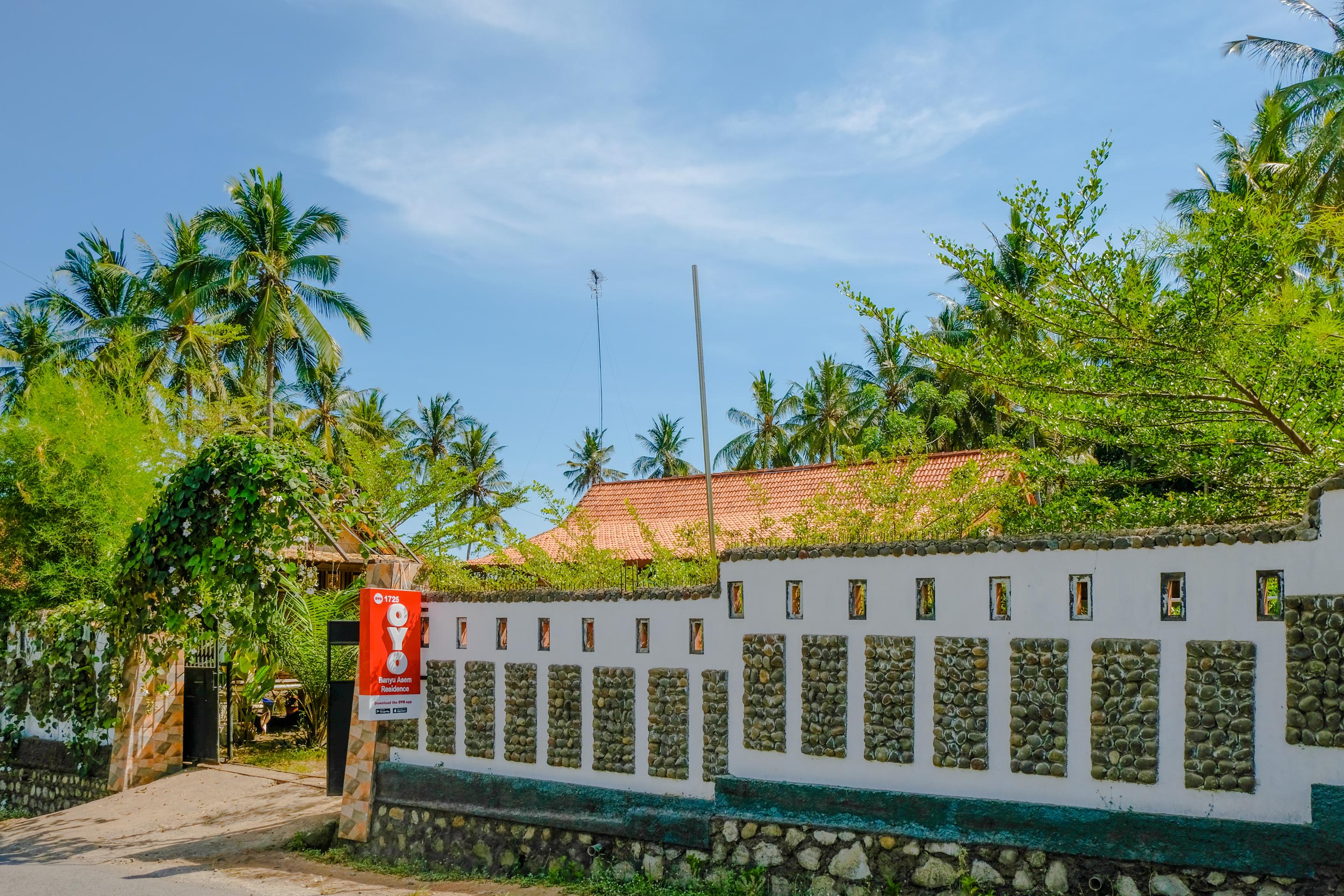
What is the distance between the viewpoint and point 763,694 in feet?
29.4

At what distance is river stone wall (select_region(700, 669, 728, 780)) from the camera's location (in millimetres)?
9172

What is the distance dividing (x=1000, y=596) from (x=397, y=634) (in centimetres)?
648

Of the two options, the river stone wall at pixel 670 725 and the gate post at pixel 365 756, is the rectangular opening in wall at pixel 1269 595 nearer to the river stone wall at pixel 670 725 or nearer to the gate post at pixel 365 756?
the river stone wall at pixel 670 725

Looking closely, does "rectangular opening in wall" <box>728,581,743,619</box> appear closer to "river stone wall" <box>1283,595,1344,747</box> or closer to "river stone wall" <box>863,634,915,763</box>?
"river stone wall" <box>863,634,915,763</box>

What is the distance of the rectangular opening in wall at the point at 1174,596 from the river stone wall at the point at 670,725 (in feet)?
13.6

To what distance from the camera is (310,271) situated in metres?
25.2

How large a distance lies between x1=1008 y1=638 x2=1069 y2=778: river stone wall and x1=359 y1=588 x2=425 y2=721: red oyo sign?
6.51m

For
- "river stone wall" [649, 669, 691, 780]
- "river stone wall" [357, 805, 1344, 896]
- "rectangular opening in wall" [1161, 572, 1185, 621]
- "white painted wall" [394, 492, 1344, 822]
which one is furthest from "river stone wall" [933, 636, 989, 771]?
"river stone wall" [649, 669, 691, 780]

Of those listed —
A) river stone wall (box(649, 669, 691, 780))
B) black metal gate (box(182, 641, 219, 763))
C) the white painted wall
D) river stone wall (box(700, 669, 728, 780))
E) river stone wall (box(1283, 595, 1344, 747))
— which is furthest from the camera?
black metal gate (box(182, 641, 219, 763))

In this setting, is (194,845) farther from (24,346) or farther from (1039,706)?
(24,346)

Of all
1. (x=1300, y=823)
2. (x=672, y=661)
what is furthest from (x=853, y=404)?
(x=1300, y=823)

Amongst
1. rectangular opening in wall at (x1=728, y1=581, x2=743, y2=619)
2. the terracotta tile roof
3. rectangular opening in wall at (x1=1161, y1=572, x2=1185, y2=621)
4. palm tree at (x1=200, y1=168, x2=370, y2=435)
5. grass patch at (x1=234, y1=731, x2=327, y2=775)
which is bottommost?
grass patch at (x1=234, y1=731, x2=327, y2=775)

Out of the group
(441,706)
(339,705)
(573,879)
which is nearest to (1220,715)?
(573,879)

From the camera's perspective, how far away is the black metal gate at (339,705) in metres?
12.7
